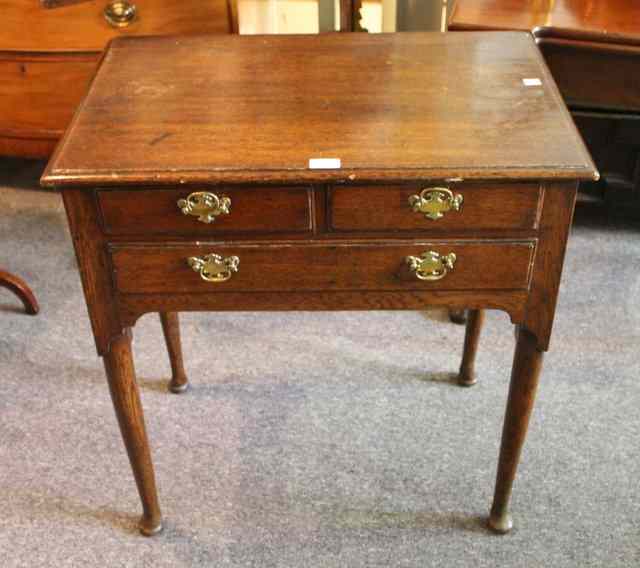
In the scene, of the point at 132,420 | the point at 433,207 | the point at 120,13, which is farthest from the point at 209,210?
the point at 120,13

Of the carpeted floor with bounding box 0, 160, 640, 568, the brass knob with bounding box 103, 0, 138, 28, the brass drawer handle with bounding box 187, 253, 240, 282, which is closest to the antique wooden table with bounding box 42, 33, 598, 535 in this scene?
the brass drawer handle with bounding box 187, 253, 240, 282

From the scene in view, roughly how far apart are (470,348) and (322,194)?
0.83 metres

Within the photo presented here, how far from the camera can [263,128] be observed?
1.30 meters

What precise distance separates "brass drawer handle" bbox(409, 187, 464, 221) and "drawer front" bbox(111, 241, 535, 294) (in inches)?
2.3

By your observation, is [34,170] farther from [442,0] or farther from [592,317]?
[592,317]

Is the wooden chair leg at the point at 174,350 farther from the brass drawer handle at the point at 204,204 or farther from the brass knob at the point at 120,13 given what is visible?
the brass knob at the point at 120,13

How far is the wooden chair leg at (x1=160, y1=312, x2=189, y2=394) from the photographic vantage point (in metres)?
1.86

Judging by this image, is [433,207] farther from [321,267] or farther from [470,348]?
[470,348]

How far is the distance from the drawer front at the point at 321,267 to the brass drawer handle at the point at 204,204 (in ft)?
0.20

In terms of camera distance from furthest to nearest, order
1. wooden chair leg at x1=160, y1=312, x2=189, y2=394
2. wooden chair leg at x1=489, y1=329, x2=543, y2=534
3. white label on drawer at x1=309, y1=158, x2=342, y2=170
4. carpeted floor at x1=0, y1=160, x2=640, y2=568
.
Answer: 1. wooden chair leg at x1=160, y1=312, x2=189, y2=394
2. carpeted floor at x1=0, y1=160, x2=640, y2=568
3. wooden chair leg at x1=489, y1=329, x2=543, y2=534
4. white label on drawer at x1=309, y1=158, x2=342, y2=170

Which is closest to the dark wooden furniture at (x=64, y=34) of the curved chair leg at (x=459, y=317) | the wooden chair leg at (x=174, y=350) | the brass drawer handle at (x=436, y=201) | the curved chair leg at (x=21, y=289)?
the curved chair leg at (x=21, y=289)

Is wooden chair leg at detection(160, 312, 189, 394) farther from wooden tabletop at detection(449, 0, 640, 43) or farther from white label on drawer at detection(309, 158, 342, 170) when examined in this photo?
wooden tabletop at detection(449, 0, 640, 43)

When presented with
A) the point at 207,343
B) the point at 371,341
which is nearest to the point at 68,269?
the point at 207,343

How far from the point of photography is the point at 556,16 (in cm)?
205
